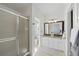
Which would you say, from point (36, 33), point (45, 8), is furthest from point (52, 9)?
point (36, 33)

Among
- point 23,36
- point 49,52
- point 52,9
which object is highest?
point 52,9

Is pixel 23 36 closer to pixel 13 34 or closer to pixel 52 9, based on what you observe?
pixel 13 34

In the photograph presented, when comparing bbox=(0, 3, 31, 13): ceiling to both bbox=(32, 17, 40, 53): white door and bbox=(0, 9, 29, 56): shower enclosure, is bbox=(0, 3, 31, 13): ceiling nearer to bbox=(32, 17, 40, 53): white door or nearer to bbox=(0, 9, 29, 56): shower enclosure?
bbox=(0, 9, 29, 56): shower enclosure

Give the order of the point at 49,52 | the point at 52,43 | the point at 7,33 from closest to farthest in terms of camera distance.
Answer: the point at 7,33 → the point at 49,52 → the point at 52,43

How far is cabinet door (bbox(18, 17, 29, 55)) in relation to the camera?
1146 mm

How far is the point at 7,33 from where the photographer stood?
1039 mm

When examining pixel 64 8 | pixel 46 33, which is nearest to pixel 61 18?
pixel 64 8

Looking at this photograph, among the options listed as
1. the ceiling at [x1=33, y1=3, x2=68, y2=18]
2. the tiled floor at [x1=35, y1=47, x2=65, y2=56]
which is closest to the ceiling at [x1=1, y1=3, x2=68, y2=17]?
the ceiling at [x1=33, y1=3, x2=68, y2=18]

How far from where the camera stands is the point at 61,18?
3.82 ft

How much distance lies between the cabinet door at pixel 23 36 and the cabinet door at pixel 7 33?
0.25 ft

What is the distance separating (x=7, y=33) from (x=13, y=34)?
7 centimetres

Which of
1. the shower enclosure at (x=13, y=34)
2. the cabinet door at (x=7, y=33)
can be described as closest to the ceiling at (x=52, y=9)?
the shower enclosure at (x=13, y=34)

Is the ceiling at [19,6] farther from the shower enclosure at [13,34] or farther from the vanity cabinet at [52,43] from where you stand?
the vanity cabinet at [52,43]

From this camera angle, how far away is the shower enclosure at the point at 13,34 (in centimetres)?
103
